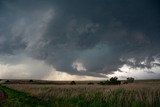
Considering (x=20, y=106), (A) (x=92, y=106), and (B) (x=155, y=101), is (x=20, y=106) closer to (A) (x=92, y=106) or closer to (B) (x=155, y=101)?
(A) (x=92, y=106)

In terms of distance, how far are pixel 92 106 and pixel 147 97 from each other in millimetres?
4158

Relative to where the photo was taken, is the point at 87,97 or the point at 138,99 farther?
the point at 87,97

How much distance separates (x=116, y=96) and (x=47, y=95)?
9.55 metres

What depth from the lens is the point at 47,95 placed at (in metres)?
30.7

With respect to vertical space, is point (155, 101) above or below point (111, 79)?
below

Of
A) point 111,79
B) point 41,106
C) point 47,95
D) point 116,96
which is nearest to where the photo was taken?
point 41,106

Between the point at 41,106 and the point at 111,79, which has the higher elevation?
the point at 111,79

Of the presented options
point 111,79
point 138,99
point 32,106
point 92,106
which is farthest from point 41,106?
point 111,79

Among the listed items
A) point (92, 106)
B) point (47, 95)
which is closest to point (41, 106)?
point (92, 106)

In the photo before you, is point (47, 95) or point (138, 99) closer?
point (138, 99)

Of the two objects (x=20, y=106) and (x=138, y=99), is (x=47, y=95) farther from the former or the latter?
(x=138, y=99)

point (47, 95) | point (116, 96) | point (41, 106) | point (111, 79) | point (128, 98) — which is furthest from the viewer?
point (111, 79)

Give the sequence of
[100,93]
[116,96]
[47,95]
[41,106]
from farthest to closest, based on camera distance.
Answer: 1. [47,95]
2. [100,93]
3. [116,96]
4. [41,106]

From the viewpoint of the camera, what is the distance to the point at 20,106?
2061cm
